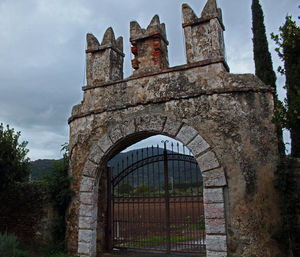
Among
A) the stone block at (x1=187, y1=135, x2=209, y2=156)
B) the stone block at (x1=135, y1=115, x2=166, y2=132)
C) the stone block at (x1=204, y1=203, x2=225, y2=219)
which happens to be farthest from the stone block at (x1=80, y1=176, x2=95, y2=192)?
the stone block at (x1=204, y1=203, x2=225, y2=219)

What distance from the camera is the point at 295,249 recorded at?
15.4ft

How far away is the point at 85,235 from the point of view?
19.4 feet

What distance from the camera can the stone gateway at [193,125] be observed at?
16.0 ft

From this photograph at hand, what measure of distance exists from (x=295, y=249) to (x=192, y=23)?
14.9 feet

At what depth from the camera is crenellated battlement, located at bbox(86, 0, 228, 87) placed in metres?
5.72

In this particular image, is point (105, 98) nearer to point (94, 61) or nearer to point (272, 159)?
point (94, 61)

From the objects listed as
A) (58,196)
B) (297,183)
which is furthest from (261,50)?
(58,196)

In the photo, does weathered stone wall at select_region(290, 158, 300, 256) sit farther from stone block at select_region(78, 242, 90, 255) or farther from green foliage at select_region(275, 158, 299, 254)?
stone block at select_region(78, 242, 90, 255)

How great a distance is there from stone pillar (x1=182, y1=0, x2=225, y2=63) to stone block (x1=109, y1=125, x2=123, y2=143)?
2006 millimetres

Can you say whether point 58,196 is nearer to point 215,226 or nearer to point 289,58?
point 215,226

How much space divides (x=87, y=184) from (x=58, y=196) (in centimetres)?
81

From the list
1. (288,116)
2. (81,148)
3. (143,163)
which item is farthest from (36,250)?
(288,116)

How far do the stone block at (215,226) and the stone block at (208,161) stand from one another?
88 centimetres

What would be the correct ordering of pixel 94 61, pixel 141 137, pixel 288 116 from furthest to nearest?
pixel 94 61
pixel 141 137
pixel 288 116
